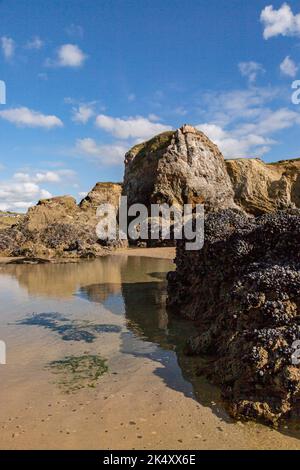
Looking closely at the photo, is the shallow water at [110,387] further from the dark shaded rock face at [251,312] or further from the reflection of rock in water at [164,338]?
the dark shaded rock face at [251,312]

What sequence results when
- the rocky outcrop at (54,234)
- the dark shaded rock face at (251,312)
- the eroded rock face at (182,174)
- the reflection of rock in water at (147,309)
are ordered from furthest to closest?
the eroded rock face at (182,174), the rocky outcrop at (54,234), the reflection of rock in water at (147,309), the dark shaded rock face at (251,312)

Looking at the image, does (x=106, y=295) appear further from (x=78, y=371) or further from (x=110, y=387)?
(x=110, y=387)

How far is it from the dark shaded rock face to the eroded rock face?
2621 cm

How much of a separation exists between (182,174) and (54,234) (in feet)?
44.7

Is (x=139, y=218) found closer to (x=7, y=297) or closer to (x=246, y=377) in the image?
(x=7, y=297)

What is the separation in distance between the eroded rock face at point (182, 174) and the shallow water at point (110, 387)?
24.8 m

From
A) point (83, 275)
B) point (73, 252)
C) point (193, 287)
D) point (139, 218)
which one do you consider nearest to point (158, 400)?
point (193, 287)

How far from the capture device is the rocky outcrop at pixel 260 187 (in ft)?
140

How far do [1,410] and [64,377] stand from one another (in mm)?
1265

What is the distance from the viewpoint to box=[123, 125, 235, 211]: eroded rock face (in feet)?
118

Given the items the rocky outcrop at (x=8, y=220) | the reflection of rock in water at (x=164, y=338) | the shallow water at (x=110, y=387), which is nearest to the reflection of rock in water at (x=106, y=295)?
the shallow water at (x=110, y=387)

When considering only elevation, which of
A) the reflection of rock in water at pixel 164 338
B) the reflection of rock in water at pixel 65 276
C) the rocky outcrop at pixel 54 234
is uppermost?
the rocky outcrop at pixel 54 234

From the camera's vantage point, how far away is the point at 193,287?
10117 mm
